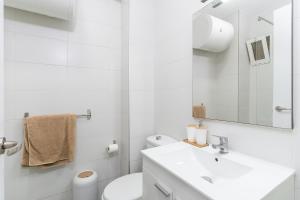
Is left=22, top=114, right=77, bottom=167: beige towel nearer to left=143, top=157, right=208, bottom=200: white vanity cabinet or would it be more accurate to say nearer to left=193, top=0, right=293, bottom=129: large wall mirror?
left=143, top=157, right=208, bottom=200: white vanity cabinet

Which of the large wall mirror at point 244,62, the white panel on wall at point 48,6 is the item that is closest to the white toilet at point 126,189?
the large wall mirror at point 244,62

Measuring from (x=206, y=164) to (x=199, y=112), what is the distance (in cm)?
40

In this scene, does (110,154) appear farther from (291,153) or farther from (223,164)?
(291,153)

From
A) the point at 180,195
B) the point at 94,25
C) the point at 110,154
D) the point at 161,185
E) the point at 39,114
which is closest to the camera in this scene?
the point at 180,195

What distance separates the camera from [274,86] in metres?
0.84

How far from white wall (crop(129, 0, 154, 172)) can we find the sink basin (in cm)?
76

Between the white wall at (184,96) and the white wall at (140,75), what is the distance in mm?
85

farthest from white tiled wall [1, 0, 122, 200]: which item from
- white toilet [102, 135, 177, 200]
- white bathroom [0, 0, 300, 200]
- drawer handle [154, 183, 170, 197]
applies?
drawer handle [154, 183, 170, 197]

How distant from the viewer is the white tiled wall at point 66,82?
1.30 metres

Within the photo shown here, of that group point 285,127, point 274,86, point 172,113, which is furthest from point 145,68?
point 285,127

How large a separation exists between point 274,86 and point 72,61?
62.1 inches

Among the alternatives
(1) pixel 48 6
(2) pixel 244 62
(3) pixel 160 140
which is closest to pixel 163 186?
(3) pixel 160 140

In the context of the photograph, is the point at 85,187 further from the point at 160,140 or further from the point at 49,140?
the point at 160,140

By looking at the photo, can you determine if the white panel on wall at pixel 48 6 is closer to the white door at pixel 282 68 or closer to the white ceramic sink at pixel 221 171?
the white ceramic sink at pixel 221 171
